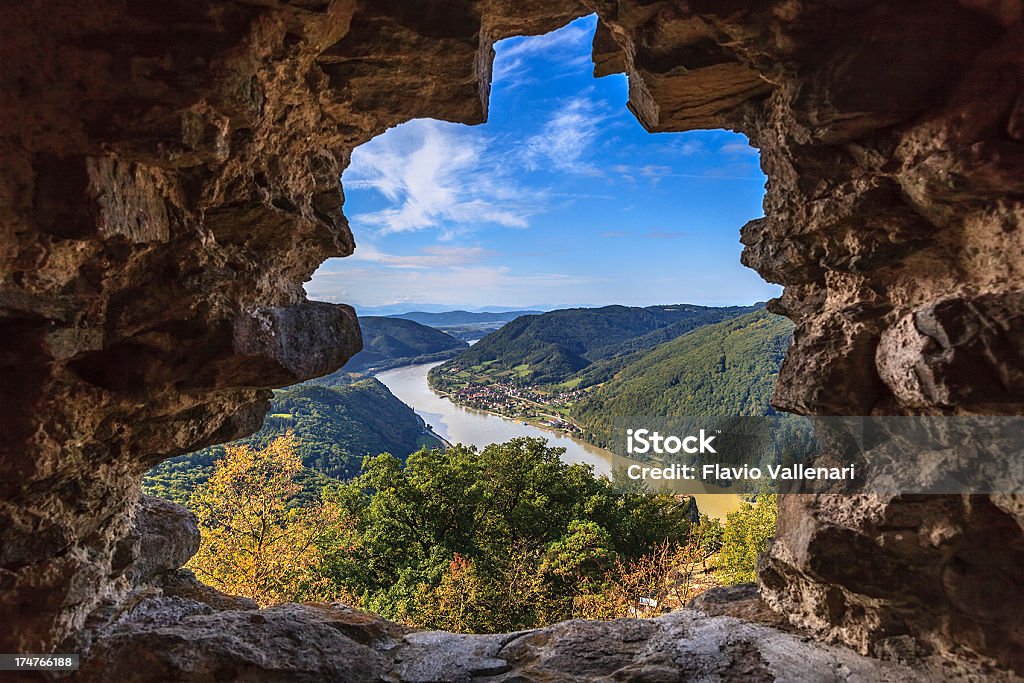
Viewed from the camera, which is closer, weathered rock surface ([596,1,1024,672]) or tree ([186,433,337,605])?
weathered rock surface ([596,1,1024,672])

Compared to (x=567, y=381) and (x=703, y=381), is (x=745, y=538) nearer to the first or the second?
(x=703, y=381)

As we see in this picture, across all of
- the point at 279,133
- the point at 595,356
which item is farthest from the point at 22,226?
the point at 595,356

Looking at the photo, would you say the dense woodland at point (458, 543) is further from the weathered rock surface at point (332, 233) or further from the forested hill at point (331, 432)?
the forested hill at point (331, 432)

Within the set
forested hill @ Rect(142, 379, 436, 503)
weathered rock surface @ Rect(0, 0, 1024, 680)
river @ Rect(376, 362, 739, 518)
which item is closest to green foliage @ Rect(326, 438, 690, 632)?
river @ Rect(376, 362, 739, 518)

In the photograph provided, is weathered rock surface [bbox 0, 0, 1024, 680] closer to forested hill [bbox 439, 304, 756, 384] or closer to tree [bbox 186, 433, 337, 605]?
tree [bbox 186, 433, 337, 605]

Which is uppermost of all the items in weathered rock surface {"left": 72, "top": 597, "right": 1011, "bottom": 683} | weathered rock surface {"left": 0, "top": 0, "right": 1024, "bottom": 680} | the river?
weathered rock surface {"left": 0, "top": 0, "right": 1024, "bottom": 680}

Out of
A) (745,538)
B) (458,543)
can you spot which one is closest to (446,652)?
(458,543)
